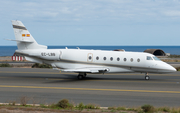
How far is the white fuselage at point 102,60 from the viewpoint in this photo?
2408 cm

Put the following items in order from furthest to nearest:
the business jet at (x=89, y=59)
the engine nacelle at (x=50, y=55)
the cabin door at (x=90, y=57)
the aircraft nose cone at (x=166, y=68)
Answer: the engine nacelle at (x=50, y=55), the cabin door at (x=90, y=57), the business jet at (x=89, y=59), the aircraft nose cone at (x=166, y=68)

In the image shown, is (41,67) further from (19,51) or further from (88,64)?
(88,64)

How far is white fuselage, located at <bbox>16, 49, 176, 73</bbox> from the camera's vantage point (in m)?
24.1

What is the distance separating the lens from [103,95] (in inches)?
625

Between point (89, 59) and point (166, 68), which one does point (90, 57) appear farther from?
point (166, 68)
